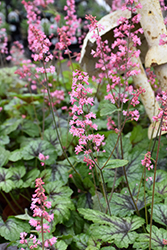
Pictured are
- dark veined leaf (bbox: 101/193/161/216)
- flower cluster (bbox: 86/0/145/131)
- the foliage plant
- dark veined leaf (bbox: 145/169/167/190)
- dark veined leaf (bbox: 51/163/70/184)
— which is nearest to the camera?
the foliage plant

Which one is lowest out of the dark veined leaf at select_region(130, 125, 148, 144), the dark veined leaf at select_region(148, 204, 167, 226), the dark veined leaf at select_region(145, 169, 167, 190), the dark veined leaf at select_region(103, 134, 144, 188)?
the dark veined leaf at select_region(148, 204, 167, 226)

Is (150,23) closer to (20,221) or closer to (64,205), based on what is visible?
(64,205)

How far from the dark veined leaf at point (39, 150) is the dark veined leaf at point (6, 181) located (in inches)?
8.0

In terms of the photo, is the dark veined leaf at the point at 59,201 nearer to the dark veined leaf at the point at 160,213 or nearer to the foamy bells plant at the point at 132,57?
the dark veined leaf at the point at 160,213

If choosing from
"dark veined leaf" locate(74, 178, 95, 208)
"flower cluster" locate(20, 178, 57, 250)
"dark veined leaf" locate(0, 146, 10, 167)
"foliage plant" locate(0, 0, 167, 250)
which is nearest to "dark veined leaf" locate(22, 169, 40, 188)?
"foliage plant" locate(0, 0, 167, 250)

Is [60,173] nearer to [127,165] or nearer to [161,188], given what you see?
[127,165]

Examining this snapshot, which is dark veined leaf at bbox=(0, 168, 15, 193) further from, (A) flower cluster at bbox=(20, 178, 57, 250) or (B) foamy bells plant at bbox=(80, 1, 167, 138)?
(B) foamy bells plant at bbox=(80, 1, 167, 138)

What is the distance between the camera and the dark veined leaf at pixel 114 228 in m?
1.27

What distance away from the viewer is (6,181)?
5.81 feet

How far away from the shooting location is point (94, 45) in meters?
2.04

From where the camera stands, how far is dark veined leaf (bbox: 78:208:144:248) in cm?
127

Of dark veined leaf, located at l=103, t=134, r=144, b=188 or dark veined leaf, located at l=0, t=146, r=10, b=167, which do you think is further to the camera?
dark veined leaf, located at l=0, t=146, r=10, b=167

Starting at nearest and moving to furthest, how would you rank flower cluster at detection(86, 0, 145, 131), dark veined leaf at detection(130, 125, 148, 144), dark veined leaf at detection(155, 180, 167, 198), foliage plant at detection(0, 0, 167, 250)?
1. foliage plant at detection(0, 0, 167, 250)
2. flower cluster at detection(86, 0, 145, 131)
3. dark veined leaf at detection(155, 180, 167, 198)
4. dark veined leaf at detection(130, 125, 148, 144)

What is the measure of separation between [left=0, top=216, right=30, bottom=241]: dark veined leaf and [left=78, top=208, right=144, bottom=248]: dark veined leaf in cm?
48
